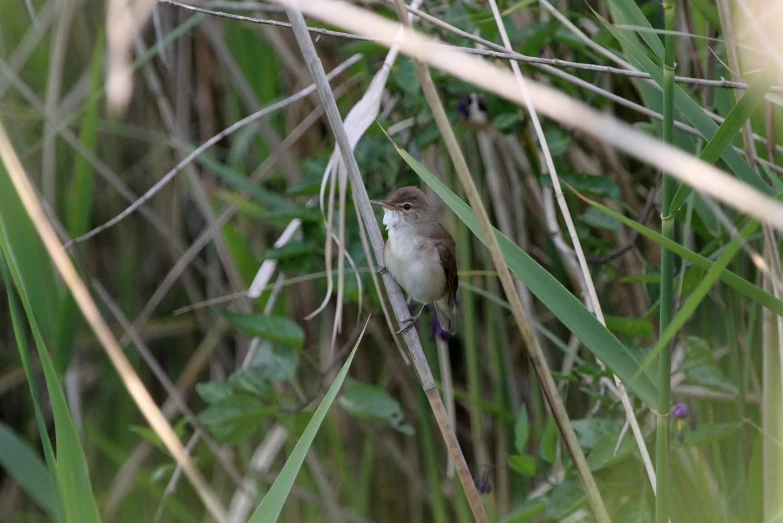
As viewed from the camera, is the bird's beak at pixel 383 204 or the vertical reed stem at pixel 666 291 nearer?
the vertical reed stem at pixel 666 291

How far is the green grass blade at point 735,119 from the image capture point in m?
1.18

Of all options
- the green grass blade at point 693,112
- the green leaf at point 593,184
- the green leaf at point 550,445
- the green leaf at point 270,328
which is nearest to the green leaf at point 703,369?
the green leaf at point 550,445

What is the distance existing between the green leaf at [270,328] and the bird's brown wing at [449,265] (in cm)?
63

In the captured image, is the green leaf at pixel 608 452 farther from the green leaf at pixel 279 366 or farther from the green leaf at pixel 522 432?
the green leaf at pixel 279 366

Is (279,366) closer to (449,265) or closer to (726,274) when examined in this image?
(449,265)

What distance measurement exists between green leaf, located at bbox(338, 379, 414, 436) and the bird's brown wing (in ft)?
1.67

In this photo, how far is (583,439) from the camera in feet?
6.77

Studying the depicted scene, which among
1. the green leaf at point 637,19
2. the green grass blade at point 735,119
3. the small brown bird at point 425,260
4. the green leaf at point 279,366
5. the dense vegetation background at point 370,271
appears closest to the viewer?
the green grass blade at point 735,119

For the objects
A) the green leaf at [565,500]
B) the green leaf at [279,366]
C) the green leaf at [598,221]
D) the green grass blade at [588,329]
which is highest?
the green grass blade at [588,329]

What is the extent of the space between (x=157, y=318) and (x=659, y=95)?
7.65 ft

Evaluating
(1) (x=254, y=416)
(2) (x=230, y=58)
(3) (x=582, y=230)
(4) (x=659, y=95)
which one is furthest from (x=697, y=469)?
(2) (x=230, y=58)

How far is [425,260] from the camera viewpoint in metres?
2.71

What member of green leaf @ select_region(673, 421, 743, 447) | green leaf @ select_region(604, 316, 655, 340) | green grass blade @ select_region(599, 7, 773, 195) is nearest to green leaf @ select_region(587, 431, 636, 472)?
green leaf @ select_region(673, 421, 743, 447)

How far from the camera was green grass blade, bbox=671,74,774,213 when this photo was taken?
1185 millimetres
